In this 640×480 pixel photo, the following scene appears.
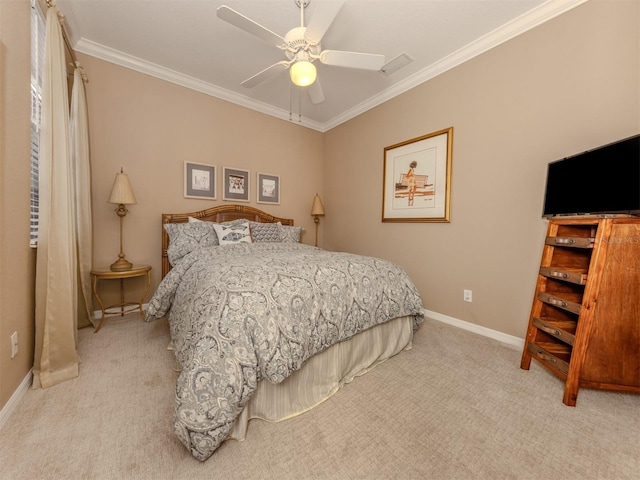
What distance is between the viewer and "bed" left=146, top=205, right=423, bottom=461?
44.4 inches

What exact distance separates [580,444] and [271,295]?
5.38ft

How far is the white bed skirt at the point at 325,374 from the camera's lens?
1.36 metres

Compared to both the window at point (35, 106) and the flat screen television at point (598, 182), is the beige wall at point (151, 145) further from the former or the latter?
the flat screen television at point (598, 182)

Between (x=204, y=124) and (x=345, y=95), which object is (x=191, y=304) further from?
(x=345, y=95)

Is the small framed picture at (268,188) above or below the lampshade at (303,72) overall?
below

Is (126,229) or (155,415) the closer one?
(155,415)

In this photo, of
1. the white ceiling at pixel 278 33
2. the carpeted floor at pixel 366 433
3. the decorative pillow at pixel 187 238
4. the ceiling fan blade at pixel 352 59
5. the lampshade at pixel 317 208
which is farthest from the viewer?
the lampshade at pixel 317 208

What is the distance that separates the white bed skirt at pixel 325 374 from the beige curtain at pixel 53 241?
1321mm

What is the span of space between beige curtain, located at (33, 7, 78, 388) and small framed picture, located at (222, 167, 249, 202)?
175cm

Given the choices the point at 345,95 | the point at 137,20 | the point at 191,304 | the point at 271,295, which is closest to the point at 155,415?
the point at 191,304

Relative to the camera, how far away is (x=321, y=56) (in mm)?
1981

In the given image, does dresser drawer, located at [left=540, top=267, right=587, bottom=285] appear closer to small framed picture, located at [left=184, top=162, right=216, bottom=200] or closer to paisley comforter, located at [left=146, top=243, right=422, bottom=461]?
paisley comforter, located at [left=146, top=243, right=422, bottom=461]

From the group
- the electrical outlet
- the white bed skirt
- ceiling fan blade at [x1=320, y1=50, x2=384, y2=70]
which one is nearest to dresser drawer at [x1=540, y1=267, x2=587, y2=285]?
the white bed skirt

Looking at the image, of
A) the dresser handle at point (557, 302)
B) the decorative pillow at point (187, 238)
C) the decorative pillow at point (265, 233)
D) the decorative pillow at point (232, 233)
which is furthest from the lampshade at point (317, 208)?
the dresser handle at point (557, 302)
